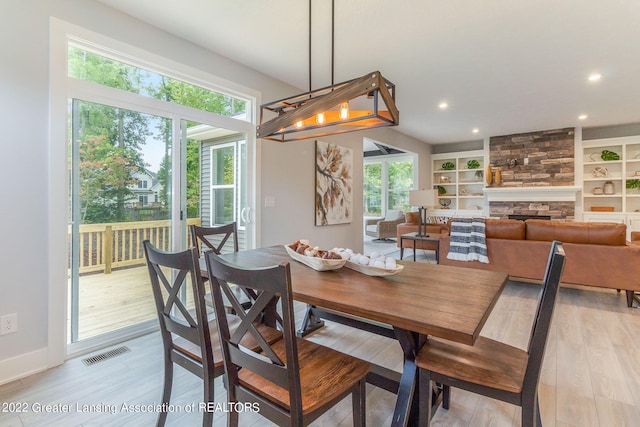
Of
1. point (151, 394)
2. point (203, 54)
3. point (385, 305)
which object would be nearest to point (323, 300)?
point (385, 305)

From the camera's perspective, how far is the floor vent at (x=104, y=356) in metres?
2.27

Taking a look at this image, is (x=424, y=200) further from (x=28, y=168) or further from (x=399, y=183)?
(x=28, y=168)

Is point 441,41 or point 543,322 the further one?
point 441,41

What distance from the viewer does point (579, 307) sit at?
3.43m

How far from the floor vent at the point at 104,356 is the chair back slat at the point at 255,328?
5.43ft

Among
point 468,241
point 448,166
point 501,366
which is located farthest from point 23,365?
point 448,166

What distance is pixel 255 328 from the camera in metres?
1.15

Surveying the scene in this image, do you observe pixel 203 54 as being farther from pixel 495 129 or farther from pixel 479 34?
pixel 495 129

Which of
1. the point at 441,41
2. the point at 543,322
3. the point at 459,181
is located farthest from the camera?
the point at 459,181

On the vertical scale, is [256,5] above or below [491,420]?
above

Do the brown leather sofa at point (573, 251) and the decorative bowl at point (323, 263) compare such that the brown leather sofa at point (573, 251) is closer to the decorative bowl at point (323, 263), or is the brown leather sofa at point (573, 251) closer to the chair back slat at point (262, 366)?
the decorative bowl at point (323, 263)

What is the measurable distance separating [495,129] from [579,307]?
14.9ft

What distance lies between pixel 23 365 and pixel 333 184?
149 inches

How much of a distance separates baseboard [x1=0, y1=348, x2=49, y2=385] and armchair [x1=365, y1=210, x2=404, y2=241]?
687 cm
